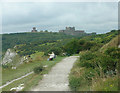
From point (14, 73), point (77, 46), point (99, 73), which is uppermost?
point (99, 73)

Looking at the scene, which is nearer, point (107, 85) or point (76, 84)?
point (107, 85)

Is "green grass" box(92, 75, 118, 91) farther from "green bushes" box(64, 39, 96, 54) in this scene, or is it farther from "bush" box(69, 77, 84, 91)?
"green bushes" box(64, 39, 96, 54)

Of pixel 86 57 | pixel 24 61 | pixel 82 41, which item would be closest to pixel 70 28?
pixel 82 41

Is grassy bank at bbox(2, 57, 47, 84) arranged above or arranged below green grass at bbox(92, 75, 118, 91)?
below

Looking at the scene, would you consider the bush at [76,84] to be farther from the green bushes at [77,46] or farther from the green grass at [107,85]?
the green bushes at [77,46]

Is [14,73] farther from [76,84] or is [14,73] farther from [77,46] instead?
[77,46]

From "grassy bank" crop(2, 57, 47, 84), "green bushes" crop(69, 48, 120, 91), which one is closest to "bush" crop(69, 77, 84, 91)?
"green bushes" crop(69, 48, 120, 91)

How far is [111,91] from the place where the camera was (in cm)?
444

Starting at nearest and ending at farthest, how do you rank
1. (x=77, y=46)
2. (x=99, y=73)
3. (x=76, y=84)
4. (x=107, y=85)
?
1. (x=107, y=85)
2. (x=76, y=84)
3. (x=99, y=73)
4. (x=77, y=46)

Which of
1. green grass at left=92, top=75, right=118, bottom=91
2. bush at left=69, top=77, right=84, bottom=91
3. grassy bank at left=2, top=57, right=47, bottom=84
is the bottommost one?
grassy bank at left=2, top=57, right=47, bottom=84

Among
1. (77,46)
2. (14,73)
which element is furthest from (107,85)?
(77,46)

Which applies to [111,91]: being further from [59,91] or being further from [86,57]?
[86,57]

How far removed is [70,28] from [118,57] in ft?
336

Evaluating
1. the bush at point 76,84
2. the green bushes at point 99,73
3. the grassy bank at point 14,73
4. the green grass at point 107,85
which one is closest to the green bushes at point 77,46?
the grassy bank at point 14,73
